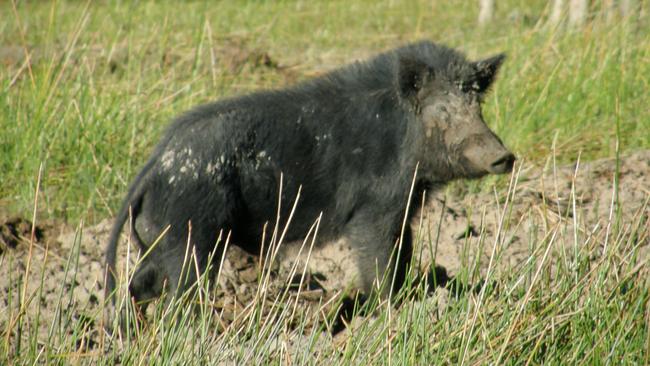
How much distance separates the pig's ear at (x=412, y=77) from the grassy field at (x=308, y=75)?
91 centimetres

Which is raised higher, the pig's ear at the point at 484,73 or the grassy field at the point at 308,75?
the pig's ear at the point at 484,73

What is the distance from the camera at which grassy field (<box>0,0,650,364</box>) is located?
3.43 metres

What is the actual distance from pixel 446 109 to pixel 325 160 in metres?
0.61

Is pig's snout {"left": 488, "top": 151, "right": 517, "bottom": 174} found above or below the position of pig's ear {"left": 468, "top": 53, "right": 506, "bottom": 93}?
below

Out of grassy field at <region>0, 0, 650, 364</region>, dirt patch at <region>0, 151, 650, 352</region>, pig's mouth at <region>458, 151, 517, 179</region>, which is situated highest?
pig's mouth at <region>458, 151, 517, 179</region>

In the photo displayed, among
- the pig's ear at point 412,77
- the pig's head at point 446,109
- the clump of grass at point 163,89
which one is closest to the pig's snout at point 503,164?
the pig's head at point 446,109

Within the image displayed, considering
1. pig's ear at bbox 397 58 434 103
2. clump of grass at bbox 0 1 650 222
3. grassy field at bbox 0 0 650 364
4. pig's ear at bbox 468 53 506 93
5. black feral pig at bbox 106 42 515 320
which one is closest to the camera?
grassy field at bbox 0 0 650 364

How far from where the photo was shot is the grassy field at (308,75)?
3.43 metres

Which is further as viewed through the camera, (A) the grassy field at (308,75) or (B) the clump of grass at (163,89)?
(B) the clump of grass at (163,89)

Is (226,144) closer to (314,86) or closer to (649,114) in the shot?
Result: (314,86)

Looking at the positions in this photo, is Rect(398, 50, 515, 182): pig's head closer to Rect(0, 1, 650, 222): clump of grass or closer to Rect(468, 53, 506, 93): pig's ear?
Rect(468, 53, 506, 93): pig's ear

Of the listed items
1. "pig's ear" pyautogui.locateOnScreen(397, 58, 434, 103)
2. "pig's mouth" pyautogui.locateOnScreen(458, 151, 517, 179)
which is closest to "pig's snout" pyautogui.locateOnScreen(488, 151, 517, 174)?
"pig's mouth" pyautogui.locateOnScreen(458, 151, 517, 179)

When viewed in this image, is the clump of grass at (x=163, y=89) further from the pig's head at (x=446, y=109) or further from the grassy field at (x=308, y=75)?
the pig's head at (x=446, y=109)

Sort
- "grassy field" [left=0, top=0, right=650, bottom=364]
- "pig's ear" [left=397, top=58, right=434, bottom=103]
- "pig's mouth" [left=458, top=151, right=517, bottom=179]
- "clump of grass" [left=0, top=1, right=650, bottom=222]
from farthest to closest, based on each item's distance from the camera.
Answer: "clump of grass" [left=0, top=1, right=650, bottom=222] → "pig's ear" [left=397, top=58, right=434, bottom=103] → "pig's mouth" [left=458, top=151, right=517, bottom=179] → "grassy field" [left=0, top=0, right=650, bottom=364]
